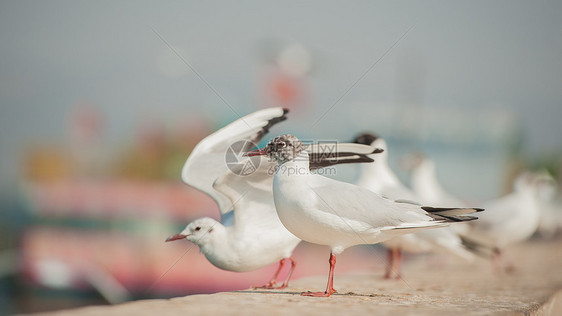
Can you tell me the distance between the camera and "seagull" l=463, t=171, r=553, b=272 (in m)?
9.09

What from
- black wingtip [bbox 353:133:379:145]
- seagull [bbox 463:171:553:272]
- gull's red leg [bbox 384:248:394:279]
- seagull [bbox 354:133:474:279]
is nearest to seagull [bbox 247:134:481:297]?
seagull [bbox 354:133:474:279]

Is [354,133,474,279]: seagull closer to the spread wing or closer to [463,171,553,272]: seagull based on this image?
[463,171,553,272]: seagull

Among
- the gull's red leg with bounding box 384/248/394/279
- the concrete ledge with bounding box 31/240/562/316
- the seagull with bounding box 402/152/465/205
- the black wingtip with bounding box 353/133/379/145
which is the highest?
the seagull with bounding box 402/152/465/205

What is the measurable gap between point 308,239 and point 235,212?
44.9 inches

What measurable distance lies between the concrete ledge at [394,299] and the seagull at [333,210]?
51 cm

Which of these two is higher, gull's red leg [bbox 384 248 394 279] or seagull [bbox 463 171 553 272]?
seagull [bbox 463 171 553 272]

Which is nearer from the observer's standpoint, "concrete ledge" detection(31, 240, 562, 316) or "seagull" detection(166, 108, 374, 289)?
"concrete ledge" detection(31, 240, 562, 316)

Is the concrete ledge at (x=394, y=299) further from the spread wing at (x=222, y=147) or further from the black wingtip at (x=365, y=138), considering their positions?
the black wingtip at (x=365, y=138)

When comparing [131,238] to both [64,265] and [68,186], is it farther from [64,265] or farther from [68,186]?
[68,186]

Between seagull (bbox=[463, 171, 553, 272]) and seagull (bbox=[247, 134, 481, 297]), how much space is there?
4264 mm

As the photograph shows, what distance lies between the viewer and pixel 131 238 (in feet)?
125

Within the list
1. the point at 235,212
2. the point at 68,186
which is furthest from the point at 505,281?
the point at 68,186

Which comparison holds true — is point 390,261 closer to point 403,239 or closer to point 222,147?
point 403,239

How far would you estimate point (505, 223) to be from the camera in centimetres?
923
